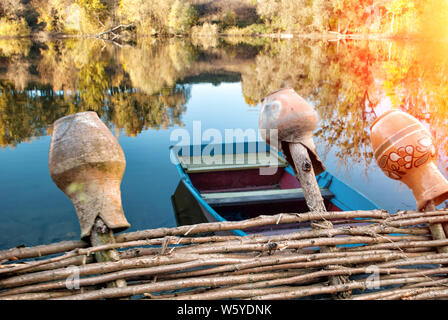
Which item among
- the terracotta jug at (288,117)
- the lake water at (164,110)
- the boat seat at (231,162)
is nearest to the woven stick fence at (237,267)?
the terracotta jug at (288,117)

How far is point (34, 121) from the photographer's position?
35.1 feet

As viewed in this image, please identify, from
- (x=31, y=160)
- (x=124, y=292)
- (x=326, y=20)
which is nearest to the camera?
(x=124, y=292)

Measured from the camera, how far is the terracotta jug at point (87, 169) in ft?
5.51

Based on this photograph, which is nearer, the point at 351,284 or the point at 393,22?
the point at 351,284

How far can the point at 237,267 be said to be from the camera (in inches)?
63.4

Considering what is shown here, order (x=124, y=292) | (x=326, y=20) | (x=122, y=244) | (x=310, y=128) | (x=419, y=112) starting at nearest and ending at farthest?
1. (x=124, y=292)
2. (x=122, y=244)
3. (x=310, y=128)
4. (x=419, y=112)
5. (x=326, y=20)

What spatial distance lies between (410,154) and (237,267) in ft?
3.89

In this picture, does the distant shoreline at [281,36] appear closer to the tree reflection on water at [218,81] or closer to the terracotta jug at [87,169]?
the tree reflection on water at [218,81]

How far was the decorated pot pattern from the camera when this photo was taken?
2049 mm
